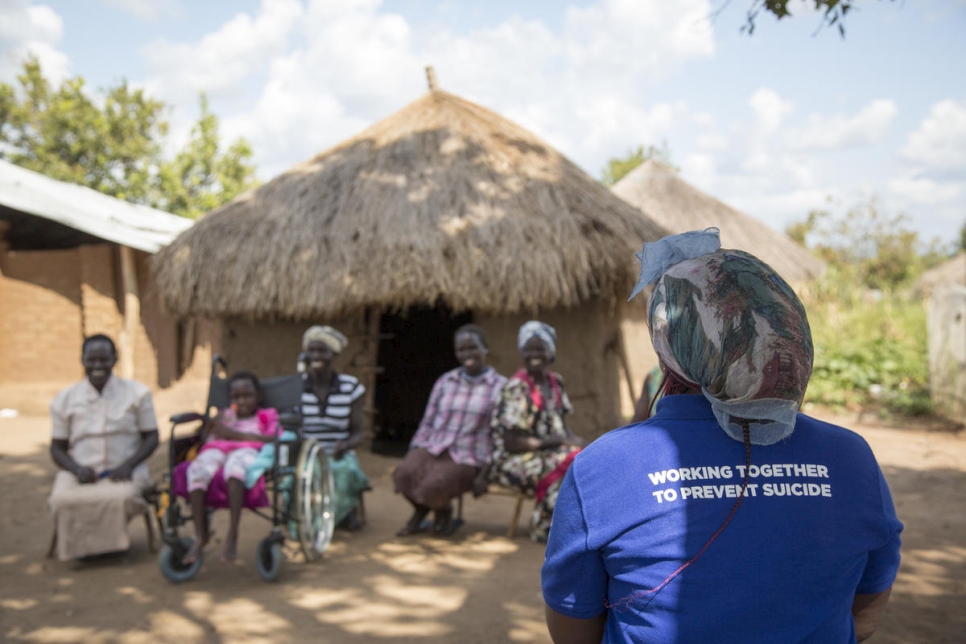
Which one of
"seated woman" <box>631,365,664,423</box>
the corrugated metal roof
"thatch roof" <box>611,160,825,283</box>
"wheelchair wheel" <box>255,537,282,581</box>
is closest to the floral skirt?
"seated woman" <box>631,365,664,423</box>

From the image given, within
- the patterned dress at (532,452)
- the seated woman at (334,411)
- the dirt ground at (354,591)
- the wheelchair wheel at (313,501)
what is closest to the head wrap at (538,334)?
the patterned dress at (532,452)

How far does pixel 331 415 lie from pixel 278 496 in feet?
2.96

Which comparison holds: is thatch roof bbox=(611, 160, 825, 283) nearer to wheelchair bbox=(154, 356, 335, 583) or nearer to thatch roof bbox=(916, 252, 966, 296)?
thatch roof bbox=(916, 252, 966, 296)

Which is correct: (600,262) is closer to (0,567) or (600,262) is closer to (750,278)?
(0,567)

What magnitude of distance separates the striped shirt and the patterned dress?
3.52ft

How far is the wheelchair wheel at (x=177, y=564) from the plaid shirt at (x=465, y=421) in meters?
1.54

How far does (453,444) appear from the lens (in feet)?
17.2

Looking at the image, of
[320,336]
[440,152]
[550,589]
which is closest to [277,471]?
[320,336]

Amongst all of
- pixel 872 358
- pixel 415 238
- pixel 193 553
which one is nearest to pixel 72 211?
pixel 415 238

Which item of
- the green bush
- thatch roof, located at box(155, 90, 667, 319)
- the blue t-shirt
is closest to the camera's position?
the blue t-shirt

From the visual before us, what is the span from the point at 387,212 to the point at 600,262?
204 cm

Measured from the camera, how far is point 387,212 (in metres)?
7.30

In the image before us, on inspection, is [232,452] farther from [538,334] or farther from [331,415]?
[538,334]

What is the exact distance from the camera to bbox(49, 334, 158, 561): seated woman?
451 cm
